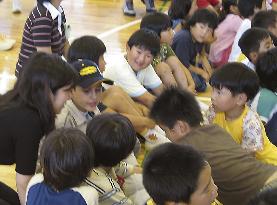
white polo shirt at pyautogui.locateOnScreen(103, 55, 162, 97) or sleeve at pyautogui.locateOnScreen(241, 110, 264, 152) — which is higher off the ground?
sleeve at pyautogui.locateOnScreen(241, 110, 264, 152)

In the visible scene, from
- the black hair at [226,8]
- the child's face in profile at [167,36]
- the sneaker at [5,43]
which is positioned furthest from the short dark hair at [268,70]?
the sneaker at [5,43]

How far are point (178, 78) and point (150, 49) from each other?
25.3 inches

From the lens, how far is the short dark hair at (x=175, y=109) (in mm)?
1749

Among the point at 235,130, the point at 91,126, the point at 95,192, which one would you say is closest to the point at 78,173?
the point at 95,192

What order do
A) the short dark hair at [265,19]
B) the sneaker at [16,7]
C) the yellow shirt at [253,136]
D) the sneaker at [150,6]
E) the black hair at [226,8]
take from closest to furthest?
the yellow shirt at [253,136]
the short dark hair at [265,19]
the black hair at [226,8]
the sneaker at [16,7]
the sneaker at [150,6]

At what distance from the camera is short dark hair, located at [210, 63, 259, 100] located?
2014 mm

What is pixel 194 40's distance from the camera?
3.24m

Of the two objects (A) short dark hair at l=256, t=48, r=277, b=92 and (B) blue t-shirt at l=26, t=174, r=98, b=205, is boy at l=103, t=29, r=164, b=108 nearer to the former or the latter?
(A) short dark hair at l=256, t=48, r=277, b=92

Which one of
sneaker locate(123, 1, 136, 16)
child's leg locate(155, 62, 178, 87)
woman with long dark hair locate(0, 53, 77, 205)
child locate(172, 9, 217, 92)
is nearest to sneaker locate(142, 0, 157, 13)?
sneaker locate(123, 1, 136, 16)

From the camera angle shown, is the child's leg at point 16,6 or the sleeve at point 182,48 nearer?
the sleeve at point 182,48

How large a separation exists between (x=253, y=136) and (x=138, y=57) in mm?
787

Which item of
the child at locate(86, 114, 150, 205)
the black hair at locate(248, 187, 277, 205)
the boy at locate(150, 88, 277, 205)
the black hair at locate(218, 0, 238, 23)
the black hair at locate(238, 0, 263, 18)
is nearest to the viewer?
the black hair at locate(248, 187, 277, 205)

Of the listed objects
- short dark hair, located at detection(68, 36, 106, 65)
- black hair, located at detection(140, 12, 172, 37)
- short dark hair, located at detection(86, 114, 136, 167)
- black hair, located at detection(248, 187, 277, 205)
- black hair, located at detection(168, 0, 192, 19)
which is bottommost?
black hair, located at detection(168, 0, 192, 19)

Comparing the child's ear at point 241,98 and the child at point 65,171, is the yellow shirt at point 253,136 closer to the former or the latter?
the child's ear at point 241,98
